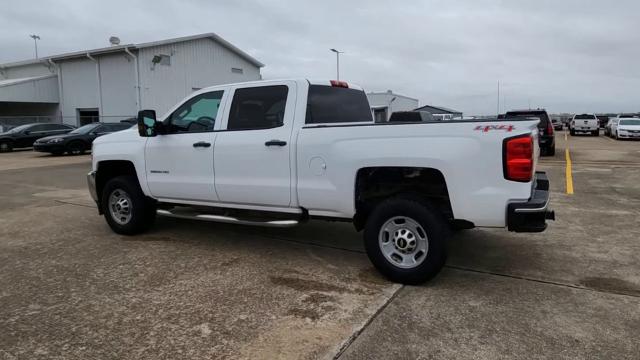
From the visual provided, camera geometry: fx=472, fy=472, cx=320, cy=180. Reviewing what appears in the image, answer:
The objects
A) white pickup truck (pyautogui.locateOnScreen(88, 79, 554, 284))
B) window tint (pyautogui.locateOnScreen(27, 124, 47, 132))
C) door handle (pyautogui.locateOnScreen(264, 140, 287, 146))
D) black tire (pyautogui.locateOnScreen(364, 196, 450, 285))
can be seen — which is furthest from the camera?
window tint (pyautogui.locateOnScreen(27, 124, 47, 132))

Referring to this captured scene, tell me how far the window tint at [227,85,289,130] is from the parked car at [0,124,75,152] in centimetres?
2292

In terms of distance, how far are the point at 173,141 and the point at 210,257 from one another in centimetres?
148

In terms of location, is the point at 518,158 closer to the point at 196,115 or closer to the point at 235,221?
the point at 235,221

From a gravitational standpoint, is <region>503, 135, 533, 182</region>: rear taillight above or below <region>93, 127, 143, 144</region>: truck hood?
below

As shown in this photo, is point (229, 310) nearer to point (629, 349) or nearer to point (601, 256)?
point (629, 349)

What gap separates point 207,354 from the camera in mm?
3145

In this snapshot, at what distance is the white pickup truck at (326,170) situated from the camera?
3922 millimetres

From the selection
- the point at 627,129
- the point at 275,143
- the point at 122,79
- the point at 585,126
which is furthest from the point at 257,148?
the point at 585,126

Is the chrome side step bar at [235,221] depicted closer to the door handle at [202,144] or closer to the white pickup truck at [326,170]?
the white pickup truck at [326,170]

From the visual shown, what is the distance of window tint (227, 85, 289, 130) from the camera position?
507cm

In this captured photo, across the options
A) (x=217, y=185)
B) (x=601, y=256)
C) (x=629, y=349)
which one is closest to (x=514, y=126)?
(x=629, y=349)

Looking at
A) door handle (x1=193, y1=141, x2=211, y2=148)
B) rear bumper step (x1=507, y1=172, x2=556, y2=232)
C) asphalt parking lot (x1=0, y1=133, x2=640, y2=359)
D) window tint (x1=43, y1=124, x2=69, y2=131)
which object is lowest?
asphalt parking lot (x1=0, y1=133, x2=640, y2=359)

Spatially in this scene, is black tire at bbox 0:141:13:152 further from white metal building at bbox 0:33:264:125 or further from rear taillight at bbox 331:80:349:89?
rear taillight at bbox 331:80:349:89

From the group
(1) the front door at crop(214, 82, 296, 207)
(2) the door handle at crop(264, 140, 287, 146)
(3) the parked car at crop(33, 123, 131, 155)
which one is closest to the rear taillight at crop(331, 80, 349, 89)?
(1) the front door at crop(214, 82, 296, 207)
